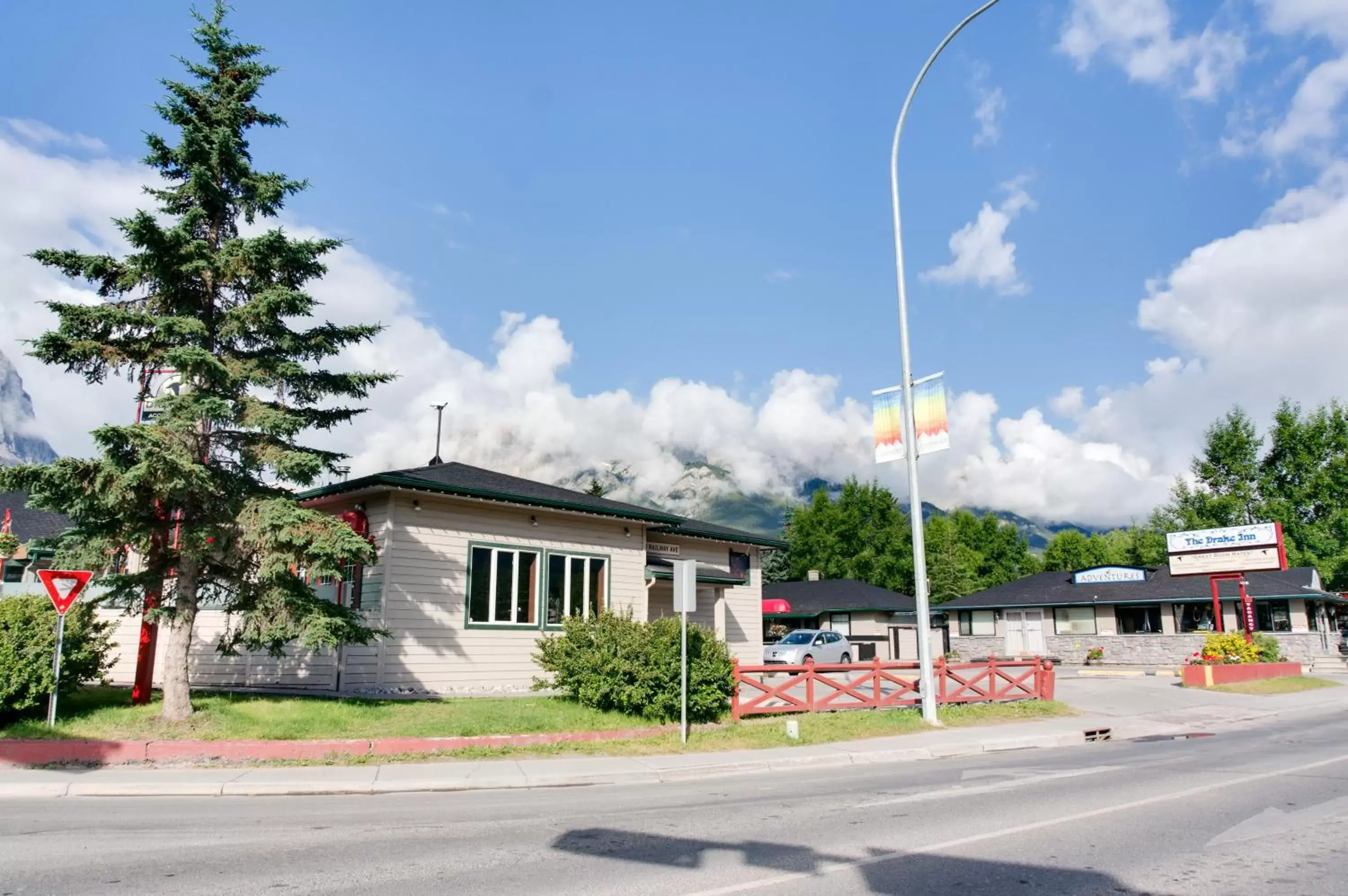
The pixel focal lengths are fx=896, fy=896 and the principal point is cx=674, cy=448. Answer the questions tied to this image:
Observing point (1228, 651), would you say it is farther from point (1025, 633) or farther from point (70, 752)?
point (70, 752)

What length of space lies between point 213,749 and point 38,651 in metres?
3.59

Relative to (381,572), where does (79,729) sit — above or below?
below

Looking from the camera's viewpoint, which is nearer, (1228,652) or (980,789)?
(980,789)

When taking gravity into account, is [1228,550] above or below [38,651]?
above

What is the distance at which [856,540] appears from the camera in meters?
75.5

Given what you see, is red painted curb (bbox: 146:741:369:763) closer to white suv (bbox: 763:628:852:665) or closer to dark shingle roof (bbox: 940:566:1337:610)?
white suv (bbox: 763:628:852:665)

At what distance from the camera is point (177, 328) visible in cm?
1434

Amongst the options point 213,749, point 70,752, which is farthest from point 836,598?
point 70,752

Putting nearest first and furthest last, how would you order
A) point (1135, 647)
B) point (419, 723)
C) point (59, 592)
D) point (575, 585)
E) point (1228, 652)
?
1. point (59, 592)
2. point (419, 723)
3. point (575, 585)
4. point (1228, 652)
5. point (1135, 647)

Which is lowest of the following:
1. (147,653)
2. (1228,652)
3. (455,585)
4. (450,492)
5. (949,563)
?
(1228,652)

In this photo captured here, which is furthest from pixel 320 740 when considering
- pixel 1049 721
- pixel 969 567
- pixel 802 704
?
pixel 969 567

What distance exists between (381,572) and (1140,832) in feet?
47.3

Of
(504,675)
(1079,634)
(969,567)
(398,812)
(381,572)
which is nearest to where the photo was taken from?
(398,812)

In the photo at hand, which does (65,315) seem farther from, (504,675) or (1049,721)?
(1049,721)
